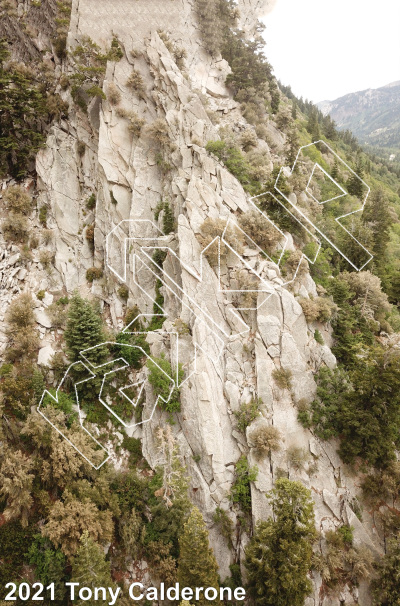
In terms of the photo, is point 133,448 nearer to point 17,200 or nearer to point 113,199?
point 113,199

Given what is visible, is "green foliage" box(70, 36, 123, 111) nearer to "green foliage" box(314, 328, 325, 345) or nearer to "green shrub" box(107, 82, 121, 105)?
"green shrub" box(107, 82, 121, 105)

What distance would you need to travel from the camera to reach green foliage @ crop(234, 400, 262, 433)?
54.0 feet

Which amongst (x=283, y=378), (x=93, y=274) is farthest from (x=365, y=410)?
(x=93, y=274)

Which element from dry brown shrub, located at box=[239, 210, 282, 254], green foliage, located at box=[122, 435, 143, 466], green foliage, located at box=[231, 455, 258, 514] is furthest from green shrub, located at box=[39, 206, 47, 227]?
green foliage, located at box=[231, 455, 258, 514]

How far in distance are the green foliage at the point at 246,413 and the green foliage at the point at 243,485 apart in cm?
186

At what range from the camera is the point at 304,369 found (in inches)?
697

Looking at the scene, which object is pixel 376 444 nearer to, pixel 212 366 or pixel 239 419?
pixel 239 419

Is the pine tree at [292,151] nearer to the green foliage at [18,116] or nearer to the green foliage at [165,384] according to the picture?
the green foliage at [165,384]

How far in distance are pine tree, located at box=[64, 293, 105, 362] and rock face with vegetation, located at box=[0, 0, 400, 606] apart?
14 centimetres

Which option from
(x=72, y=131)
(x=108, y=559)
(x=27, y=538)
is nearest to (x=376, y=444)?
(x=108, y=559)

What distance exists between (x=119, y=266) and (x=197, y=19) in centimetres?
3299

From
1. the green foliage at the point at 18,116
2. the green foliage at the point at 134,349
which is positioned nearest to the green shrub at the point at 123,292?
the green foliage at the point at 134,349

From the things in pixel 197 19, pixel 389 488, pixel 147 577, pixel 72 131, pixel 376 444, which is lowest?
pixel 147 577

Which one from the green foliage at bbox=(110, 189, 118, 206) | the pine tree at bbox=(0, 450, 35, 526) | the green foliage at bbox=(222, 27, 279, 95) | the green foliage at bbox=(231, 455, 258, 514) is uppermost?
the green foliage at bbox=(222, 27, 279, 95)
